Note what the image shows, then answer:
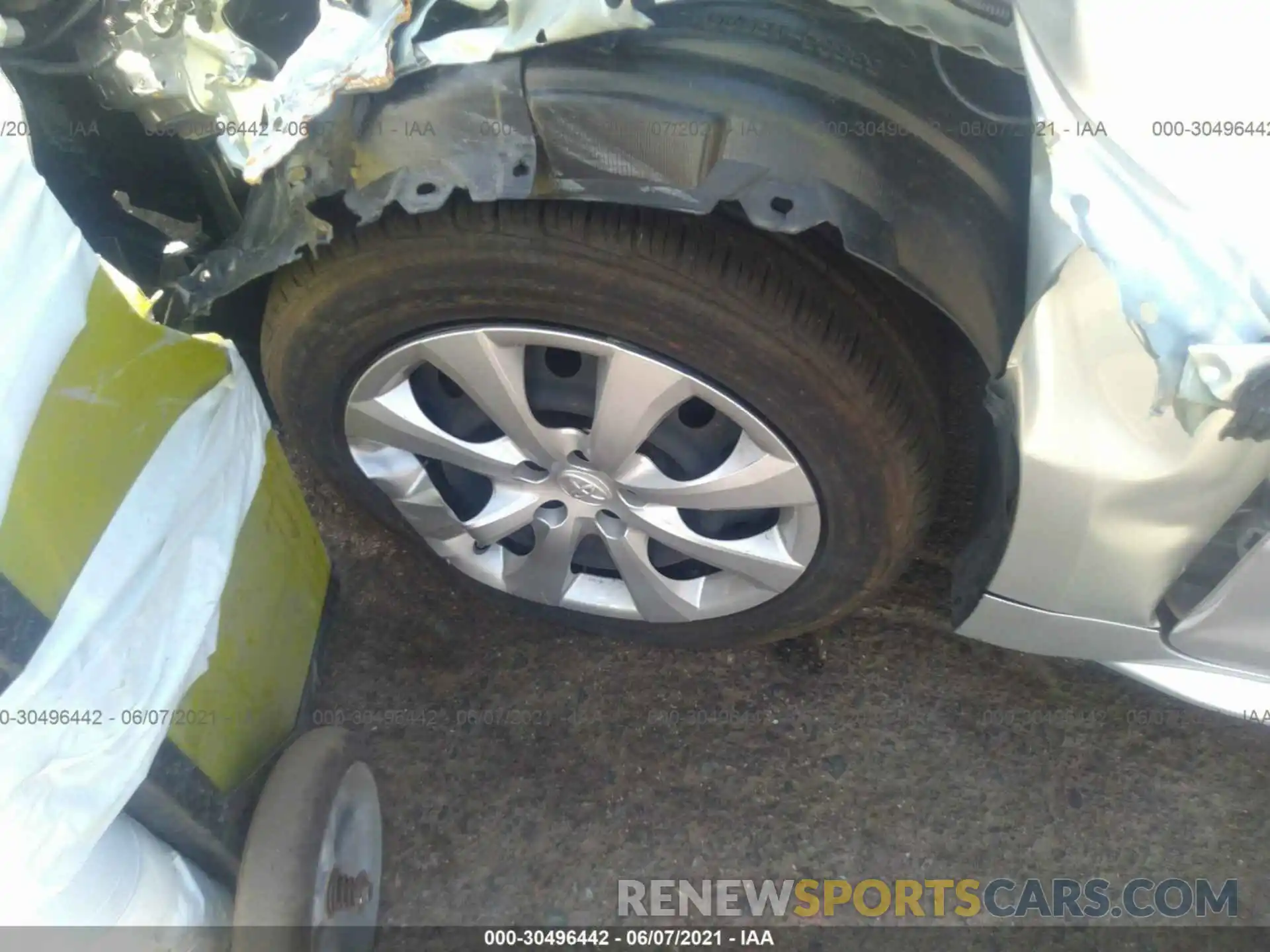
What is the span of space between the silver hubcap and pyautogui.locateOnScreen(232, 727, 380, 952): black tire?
16.9 inches

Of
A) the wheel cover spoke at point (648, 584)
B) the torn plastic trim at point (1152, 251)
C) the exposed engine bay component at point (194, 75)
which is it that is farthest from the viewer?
the wheel cover spoke at point (648, 584)

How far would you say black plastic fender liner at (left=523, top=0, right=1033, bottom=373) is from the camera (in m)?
1.03

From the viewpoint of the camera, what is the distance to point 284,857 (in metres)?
1.27

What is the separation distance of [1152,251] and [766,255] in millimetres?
421

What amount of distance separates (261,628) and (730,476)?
0.72m

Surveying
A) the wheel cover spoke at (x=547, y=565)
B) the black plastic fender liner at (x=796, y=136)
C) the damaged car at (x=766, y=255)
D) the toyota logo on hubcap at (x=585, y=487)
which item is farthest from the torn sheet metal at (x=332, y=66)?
the wheel cover spoke at (x=547, y=565)

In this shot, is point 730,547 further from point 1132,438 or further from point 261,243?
point 261,243

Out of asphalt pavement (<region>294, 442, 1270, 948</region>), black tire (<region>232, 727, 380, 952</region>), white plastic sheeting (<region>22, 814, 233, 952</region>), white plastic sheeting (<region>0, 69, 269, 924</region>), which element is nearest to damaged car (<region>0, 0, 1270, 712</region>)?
white plastic sheeting (<region>0, 69, 269, 924</region>)

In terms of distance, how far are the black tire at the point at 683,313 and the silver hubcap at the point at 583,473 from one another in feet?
0.12

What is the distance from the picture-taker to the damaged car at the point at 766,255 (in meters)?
0.86

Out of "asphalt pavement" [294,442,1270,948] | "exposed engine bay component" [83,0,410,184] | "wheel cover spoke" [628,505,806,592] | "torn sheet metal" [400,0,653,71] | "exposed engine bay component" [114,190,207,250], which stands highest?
"torn sheet metal" [400,0,653,71]

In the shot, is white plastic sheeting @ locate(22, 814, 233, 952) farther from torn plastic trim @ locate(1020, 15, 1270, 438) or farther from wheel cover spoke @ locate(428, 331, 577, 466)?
torn plastic trim @ locate(1020, 15, 1270, 438)

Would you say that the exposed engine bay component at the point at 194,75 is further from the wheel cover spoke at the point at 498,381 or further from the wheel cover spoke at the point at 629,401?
the wheel cover spoke at the point at 629,401

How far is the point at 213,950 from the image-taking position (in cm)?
130
